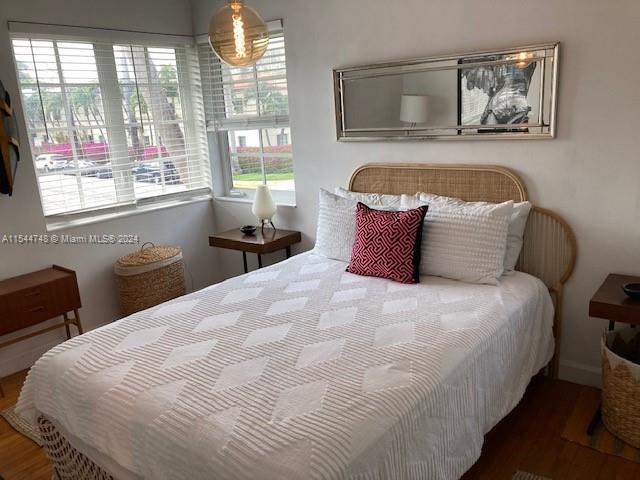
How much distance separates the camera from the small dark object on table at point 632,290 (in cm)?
213

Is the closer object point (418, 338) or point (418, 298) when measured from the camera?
point (418, 338)

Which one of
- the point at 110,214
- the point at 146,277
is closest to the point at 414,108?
the point at 146,277

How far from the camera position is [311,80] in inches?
135

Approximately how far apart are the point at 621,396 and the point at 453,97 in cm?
166

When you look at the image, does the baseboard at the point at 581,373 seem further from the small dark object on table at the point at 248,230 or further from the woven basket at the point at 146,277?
the woven basket at the point at 146,277

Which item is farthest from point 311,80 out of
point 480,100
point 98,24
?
point 98,24

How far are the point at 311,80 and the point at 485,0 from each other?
121 centimetres

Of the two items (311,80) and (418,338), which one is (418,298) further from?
(311,80)

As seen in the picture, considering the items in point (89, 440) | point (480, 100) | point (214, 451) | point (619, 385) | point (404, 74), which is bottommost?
point (619, 385)

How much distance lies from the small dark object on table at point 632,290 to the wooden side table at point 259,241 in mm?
2072

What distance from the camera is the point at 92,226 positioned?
11.5ft

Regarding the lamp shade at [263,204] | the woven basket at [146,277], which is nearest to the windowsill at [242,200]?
the lamp shade at [263,204]

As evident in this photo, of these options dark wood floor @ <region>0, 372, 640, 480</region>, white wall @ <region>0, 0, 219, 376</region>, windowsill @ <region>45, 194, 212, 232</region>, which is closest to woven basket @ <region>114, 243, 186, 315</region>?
white wall @ <region>0, 0, 219, 376</region>

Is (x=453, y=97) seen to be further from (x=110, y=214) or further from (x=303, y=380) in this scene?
(x=110, y=214)
